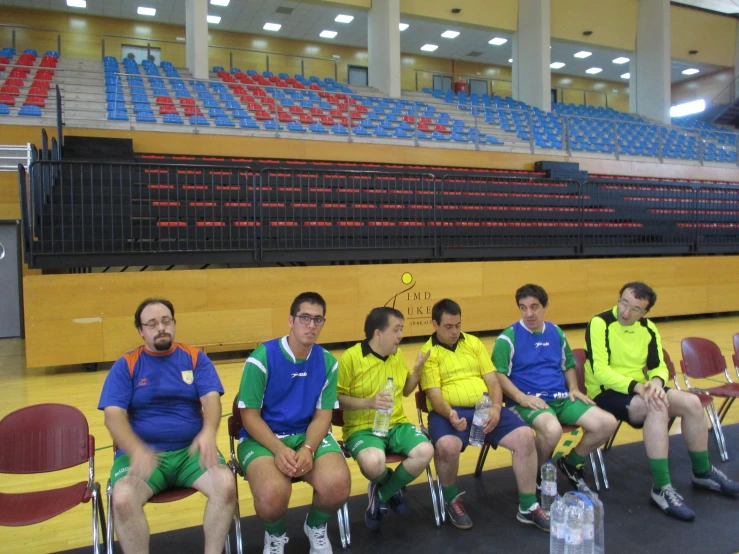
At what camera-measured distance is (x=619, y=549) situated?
279 centimetres

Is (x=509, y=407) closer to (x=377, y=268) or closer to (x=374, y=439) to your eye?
(x=374, y=439)

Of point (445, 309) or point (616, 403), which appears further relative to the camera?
point (616, 403)

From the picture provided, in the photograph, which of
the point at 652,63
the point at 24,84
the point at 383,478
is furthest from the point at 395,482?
the point at 652,63

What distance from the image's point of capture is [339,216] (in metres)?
8.94

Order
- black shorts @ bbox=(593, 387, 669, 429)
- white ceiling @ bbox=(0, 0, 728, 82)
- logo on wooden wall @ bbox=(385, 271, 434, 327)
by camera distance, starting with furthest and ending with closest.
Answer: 1. white ceiling @ bbox=(0, 0, 728, 82)
2. logo on wooden wall @ bbox=(385, 271, 434, 327)
3. black shorts @ bbox=(593, 387, 669, 429)

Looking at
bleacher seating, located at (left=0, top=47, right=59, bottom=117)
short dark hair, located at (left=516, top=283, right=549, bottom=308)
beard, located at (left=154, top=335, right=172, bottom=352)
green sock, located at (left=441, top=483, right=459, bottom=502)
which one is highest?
bleacher seating, located at (left=0, top=47, right=59, bottom=117)

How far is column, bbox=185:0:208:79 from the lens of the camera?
1338 cm

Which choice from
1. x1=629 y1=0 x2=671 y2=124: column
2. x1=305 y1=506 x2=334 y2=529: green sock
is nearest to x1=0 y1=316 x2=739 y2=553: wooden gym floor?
x1=305 y1=506 x2=334 y2=529: green sock

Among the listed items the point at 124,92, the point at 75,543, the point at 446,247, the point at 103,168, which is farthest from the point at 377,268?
the point at 124,92

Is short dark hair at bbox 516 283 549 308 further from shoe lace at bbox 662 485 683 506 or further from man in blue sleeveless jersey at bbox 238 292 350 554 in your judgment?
man in blue sleeveless jersey at bbox 238 292 350 554

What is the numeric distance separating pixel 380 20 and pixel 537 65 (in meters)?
5.28

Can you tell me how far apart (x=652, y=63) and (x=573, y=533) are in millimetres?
21639

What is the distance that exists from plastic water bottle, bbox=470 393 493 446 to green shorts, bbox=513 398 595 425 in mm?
315

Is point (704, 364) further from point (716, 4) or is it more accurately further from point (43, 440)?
point (716, 4)
